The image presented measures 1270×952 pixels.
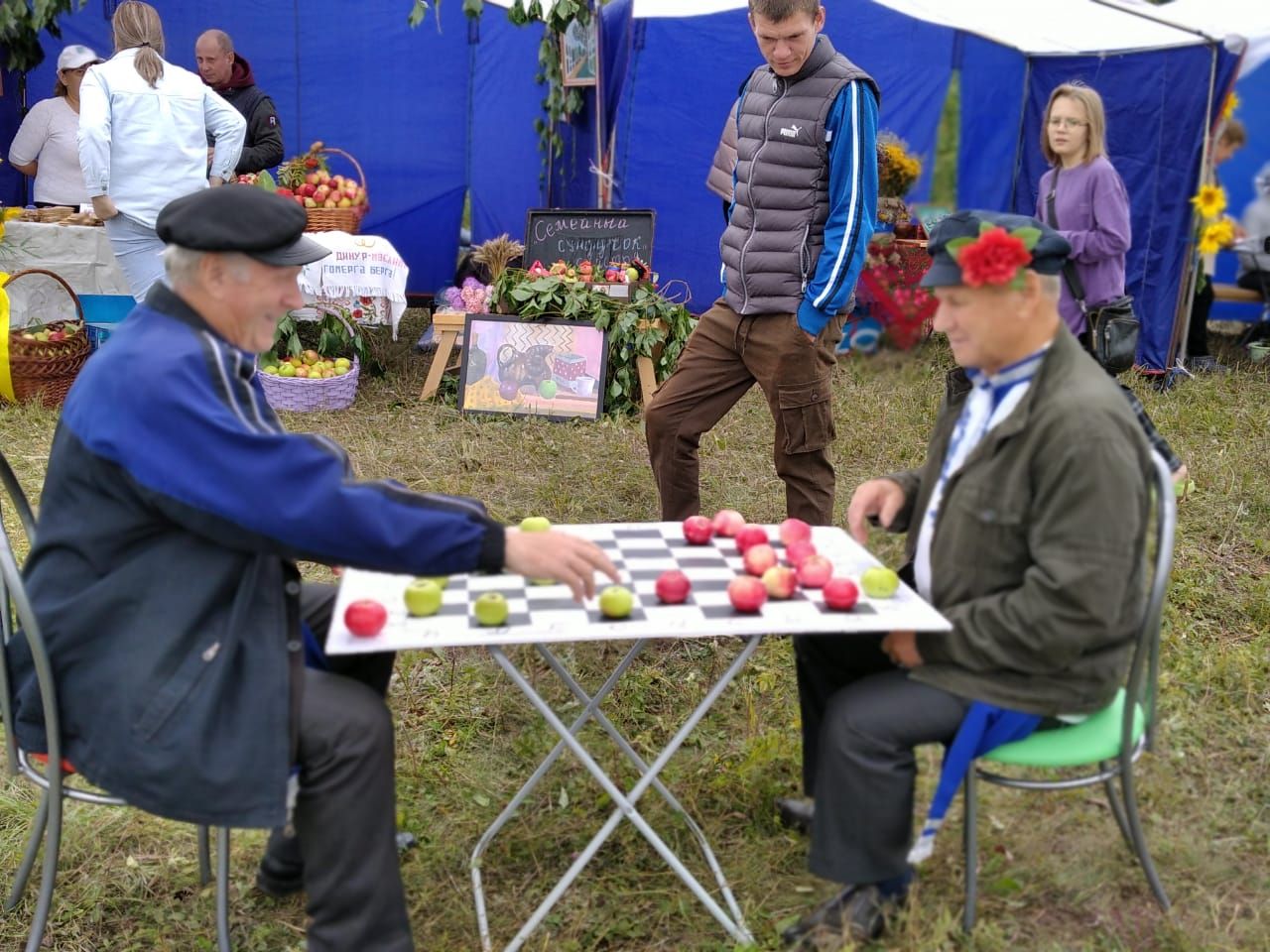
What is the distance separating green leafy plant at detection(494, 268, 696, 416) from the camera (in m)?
6.72

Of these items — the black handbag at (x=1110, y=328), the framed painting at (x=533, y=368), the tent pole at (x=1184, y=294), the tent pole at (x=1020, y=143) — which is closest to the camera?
the black handbag at (x=1110, y=328)

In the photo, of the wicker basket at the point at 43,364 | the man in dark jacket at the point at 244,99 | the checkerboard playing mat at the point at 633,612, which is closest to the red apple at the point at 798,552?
the checkerboard playing mat at the point at 633,612

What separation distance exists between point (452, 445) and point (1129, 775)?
4.25m

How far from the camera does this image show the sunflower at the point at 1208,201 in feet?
25.4

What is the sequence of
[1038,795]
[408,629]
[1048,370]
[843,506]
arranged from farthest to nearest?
1. [843,506]
2. [1038,795]
3. [1048,370]
4. [408,629]

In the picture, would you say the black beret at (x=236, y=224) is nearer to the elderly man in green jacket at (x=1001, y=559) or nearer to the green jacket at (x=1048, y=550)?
the elderly man in green jacket at (x=1001, y=559)

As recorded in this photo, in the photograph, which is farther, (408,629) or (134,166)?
(134,166)

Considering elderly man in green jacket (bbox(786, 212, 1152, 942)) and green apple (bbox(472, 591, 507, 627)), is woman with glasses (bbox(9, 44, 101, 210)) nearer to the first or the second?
green apple (bbox(472, 591, 507, 627))

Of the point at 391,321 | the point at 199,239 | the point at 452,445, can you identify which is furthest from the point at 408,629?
the point at 391,321

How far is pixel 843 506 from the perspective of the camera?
5.11 metres

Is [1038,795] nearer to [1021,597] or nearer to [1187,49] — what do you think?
[1021,597]

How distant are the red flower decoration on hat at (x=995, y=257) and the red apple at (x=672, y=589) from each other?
2.53ft

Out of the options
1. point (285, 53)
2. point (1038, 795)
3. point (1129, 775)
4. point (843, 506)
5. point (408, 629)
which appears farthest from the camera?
point (285, 53)

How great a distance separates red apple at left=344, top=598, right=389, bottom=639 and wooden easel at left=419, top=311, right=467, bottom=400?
16.2 ft
